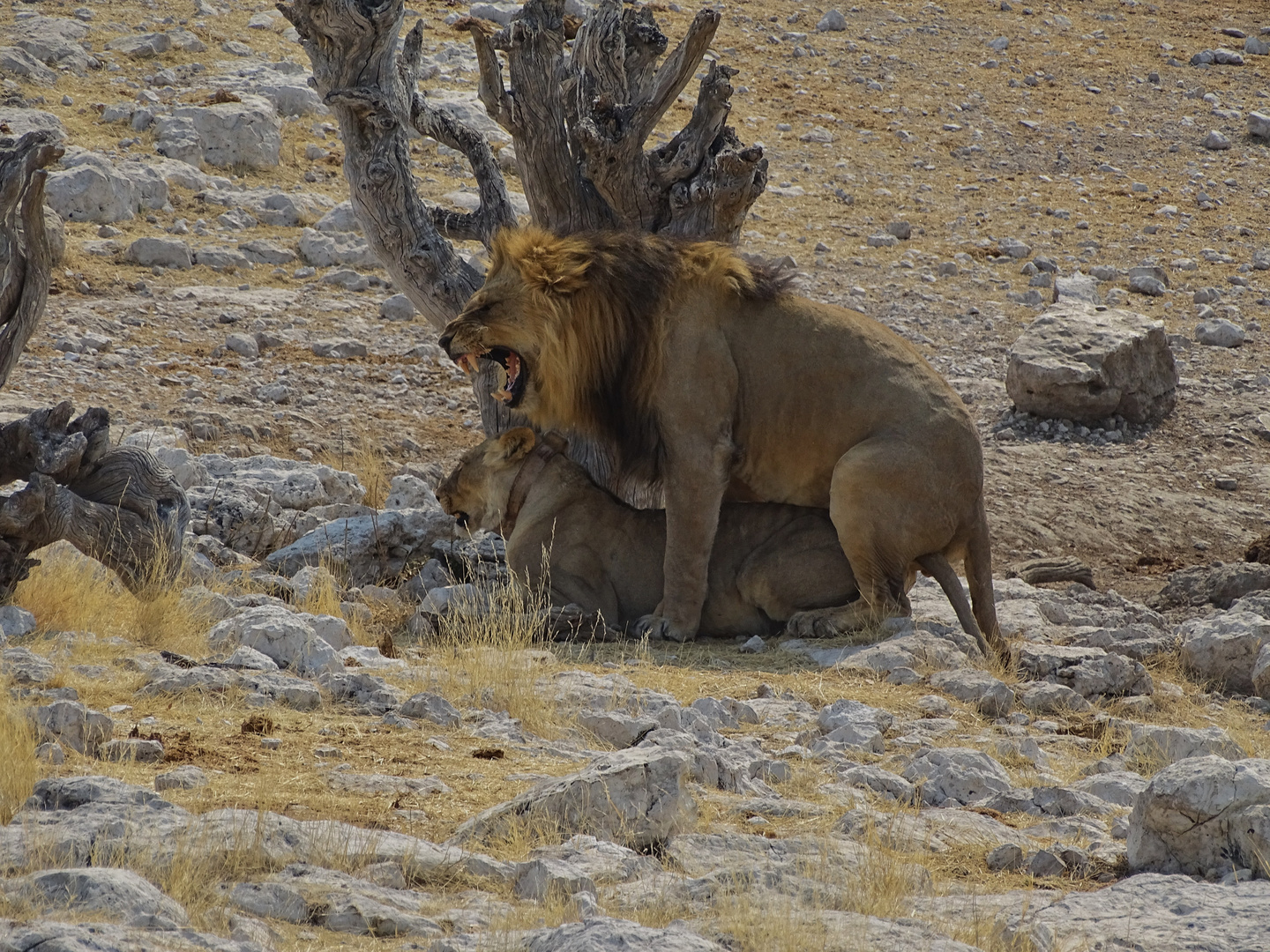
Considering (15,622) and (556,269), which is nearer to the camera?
(15,622)

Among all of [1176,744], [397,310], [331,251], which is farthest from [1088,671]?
[331,251]

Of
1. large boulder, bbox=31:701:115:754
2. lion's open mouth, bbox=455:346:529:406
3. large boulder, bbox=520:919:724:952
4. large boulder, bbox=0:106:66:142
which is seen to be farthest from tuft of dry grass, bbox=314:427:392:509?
large boulder, bbox=520:919:724:952

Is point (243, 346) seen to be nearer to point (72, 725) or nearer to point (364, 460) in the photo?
point (364, 460)

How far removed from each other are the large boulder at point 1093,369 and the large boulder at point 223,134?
350 inches

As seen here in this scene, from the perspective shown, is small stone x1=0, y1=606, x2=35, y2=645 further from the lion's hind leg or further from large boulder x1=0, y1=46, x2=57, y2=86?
large boulder x1=0, y1=46, x2=57, y2=86

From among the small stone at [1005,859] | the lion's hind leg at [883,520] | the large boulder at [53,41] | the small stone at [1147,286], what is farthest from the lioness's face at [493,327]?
the large boulder at [53,41]

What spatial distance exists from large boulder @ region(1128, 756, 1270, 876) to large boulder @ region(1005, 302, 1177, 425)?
9752mm

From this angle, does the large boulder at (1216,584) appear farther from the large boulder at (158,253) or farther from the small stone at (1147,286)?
the large boulder at (158,253)

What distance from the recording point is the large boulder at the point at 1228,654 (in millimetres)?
8664

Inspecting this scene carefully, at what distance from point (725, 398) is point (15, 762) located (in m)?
4.98

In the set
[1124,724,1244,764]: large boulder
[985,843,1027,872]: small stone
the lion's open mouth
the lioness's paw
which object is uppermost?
the lion's open mouth

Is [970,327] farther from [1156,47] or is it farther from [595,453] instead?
[1156,47]

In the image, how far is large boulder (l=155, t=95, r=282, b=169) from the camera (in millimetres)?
18109

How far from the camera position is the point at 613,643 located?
861 centimetres
